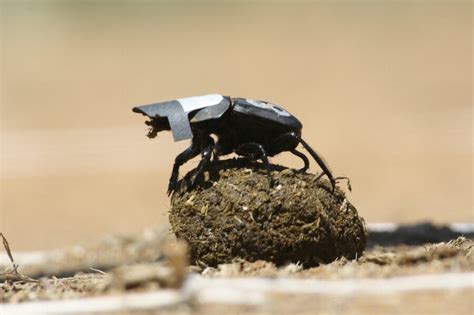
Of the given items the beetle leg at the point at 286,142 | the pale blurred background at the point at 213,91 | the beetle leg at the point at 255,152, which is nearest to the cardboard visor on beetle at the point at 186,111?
the beetle leg at the point at 255,152

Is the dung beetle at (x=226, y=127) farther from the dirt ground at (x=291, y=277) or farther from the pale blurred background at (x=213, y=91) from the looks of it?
the pale blurred background at (x=213, y=91)

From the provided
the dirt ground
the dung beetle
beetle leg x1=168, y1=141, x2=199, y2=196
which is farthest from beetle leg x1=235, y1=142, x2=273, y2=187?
the dirt ground

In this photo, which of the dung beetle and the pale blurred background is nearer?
the dung beetle

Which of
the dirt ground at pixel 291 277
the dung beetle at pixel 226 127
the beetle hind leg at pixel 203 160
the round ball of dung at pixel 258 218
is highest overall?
the dung beetle at pixel 226 127

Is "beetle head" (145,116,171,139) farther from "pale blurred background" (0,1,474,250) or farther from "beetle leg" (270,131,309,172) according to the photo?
"pale blurred background" (0,1,474,250)

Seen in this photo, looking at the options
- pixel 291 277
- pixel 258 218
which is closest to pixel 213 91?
pixel 258 218
